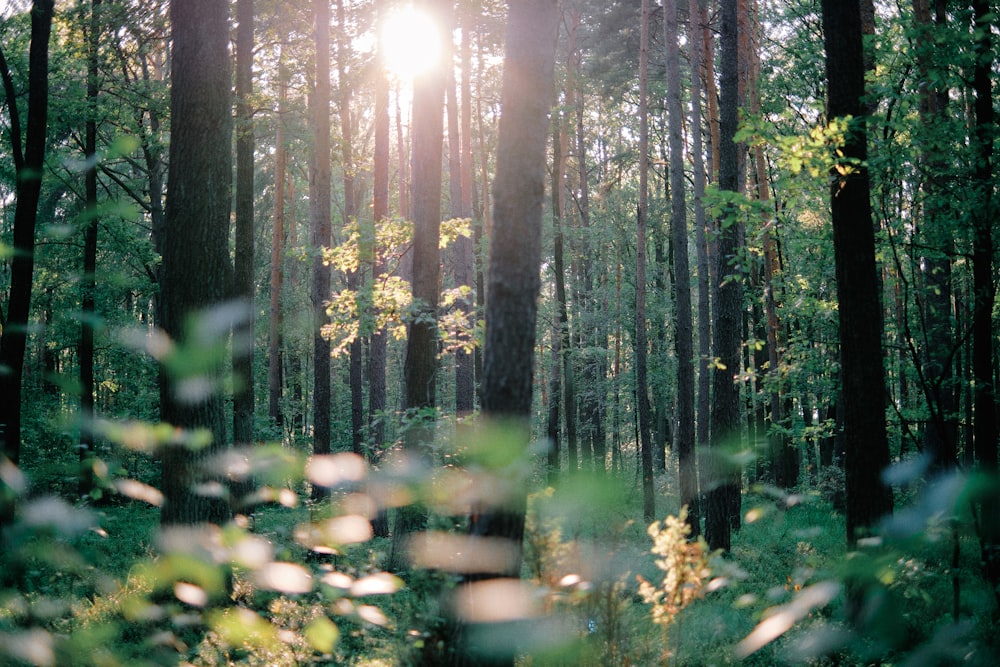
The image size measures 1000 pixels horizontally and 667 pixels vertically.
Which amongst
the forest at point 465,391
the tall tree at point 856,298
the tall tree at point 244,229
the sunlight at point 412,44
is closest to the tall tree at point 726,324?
the forest at point 465,391

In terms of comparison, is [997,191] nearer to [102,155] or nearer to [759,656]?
[759,656]

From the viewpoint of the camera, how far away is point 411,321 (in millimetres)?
8938

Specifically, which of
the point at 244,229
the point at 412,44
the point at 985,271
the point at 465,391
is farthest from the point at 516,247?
the point at 465,391

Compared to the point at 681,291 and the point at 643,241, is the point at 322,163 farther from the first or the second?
the point at 643,241

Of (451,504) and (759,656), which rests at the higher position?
(451,504)

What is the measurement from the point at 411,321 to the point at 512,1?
471cm

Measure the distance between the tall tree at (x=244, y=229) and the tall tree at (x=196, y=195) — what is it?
14.8 ft

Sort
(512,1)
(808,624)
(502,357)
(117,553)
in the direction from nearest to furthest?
(502,357)
(512,1)
(808,624)
(117,553)

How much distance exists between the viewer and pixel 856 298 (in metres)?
6.32

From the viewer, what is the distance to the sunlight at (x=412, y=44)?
9703 millimetres

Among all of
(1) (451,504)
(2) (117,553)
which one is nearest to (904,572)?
(1) (451,504)

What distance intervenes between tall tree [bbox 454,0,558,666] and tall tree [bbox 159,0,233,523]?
10.2 ft

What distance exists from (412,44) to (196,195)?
4.70 metres

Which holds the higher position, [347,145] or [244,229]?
[347,145]
